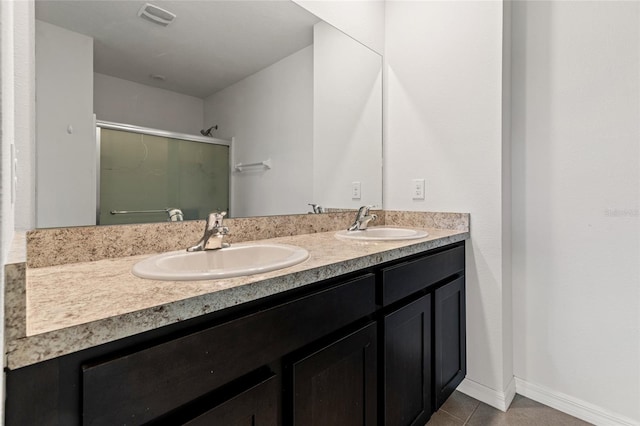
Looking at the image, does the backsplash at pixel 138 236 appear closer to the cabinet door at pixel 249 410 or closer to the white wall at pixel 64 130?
the white wall at pixel 64 130

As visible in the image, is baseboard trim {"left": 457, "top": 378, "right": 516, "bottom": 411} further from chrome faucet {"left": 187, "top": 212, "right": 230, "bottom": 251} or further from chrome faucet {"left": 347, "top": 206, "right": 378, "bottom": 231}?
chrome faucet {"left": 187, "top": 212, "right": 230, "bottom": 251}

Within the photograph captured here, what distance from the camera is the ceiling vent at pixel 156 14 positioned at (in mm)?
1063

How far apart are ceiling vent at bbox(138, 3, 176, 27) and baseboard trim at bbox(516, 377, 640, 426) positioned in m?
2.28

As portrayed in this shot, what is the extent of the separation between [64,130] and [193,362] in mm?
796

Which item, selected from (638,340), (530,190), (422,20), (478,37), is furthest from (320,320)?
(422,20)

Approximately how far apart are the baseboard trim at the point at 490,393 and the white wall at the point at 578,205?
0.35ft

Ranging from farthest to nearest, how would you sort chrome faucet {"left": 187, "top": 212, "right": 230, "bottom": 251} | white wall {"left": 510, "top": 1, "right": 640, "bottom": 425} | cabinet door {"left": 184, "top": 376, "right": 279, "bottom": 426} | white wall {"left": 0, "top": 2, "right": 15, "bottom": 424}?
white wall {"left": 510, "top": 1, "right": 640, "bottom": 425}
chrome faucet {"left": 187, "top": 212, "right": 230, "bottom": 251}
cabinet door {"left": 184, "top": 376, "right": 279, "bottom": 426}
white wall {"left": 0, "top": 2, "right": 15, "bottom": 424}

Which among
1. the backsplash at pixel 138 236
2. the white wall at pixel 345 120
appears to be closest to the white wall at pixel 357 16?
the white wall at pixel 345 120

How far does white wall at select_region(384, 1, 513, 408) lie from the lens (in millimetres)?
1554

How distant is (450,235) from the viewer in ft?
4.88

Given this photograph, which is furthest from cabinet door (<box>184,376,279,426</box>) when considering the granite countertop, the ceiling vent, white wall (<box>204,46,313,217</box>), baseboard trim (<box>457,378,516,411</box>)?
baseboard trim (<box>457,378,516,411</box>)

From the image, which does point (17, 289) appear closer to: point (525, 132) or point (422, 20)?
point (525, 132)

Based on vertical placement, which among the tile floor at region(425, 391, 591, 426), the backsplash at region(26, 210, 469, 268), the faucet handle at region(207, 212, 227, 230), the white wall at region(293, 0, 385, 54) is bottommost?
the tile floor at region(425, 391, 591, 426)

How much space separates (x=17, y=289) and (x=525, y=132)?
1.95 meters
